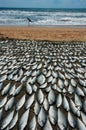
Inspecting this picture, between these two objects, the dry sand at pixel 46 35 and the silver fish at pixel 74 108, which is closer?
the silver fish at pixel 74 108

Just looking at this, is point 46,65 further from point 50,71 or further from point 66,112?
point 66,112

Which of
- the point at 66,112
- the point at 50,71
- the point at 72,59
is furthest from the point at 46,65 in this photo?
the point at 66,112

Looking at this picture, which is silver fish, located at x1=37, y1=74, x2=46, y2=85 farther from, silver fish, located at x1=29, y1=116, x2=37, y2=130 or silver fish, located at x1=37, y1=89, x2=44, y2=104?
silver fish, located at x1=29, y1=116, x2=37, y2=130

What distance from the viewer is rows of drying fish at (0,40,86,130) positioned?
4.60m

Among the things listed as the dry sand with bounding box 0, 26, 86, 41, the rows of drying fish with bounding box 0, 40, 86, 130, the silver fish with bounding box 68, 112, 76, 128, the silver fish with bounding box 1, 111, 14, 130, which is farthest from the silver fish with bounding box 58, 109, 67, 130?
the dry sand with bounding box 0, 26, 86, 41

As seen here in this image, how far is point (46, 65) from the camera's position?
27.1ft

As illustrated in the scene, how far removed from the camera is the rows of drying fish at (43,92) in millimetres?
4602

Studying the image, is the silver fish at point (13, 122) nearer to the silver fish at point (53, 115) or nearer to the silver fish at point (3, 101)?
the silver fish at point (53, 115)

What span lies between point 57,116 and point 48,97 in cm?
87

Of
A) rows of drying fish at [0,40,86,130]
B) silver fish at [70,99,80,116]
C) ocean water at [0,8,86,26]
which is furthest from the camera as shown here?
ocean water at [0,8,86,26]

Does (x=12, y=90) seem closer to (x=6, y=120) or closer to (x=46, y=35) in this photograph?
(x=6, y=120)

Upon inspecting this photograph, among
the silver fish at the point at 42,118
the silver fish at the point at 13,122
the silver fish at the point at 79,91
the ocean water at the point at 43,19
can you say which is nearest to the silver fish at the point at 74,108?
the silver fish at the point at 79,91

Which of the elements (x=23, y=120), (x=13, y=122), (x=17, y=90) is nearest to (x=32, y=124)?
(x=23, y=120)

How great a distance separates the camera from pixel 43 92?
5961 millimetres
